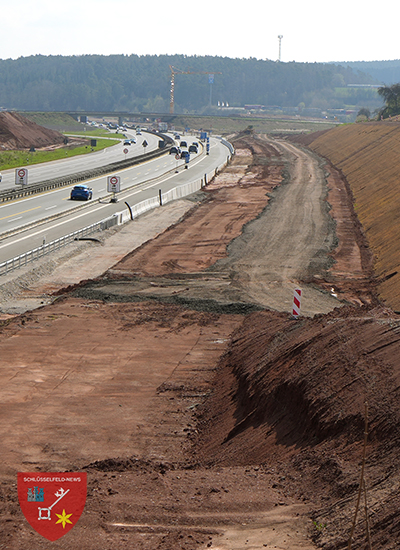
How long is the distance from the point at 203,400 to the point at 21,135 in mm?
116946

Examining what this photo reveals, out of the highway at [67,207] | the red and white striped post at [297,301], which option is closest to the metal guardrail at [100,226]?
the highway at [67,207]

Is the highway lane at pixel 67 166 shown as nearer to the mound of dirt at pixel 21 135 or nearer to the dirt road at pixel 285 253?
the mound of dirt at pixel 21 135

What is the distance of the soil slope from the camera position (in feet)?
105

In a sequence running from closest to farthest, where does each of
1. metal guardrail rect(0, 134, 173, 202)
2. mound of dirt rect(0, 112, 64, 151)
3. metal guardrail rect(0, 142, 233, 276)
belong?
1. metal guardrail rect(0, 142, 233, 276)
2. metal guardrail rect(0, 134, 173, 202)
3. mound of dirt rect(0, 112, 64, 151)

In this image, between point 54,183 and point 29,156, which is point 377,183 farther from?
point 29,156

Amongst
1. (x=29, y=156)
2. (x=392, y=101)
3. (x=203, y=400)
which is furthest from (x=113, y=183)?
(x=392, y=101)

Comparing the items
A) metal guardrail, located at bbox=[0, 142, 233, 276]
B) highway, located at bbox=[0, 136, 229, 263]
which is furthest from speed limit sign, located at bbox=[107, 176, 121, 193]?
metal guardrail, located at bbox=[0, 142, 233, 276]

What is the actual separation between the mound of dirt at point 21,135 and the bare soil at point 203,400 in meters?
91.6

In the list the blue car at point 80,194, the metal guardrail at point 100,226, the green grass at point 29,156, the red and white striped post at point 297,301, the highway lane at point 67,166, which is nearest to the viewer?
the red and white striped post at point 297,301

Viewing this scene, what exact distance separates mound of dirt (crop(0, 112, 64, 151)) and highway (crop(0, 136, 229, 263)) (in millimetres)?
35417

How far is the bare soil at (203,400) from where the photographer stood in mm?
9070

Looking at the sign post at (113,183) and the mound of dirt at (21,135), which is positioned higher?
the mound of dirt at (21,135)

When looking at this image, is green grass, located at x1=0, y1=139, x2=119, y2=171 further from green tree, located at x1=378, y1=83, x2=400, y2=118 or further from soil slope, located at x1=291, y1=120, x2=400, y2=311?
green tree, located at x1=378, y1=83, x2=400, y2=118

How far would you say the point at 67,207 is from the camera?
2173 inches
